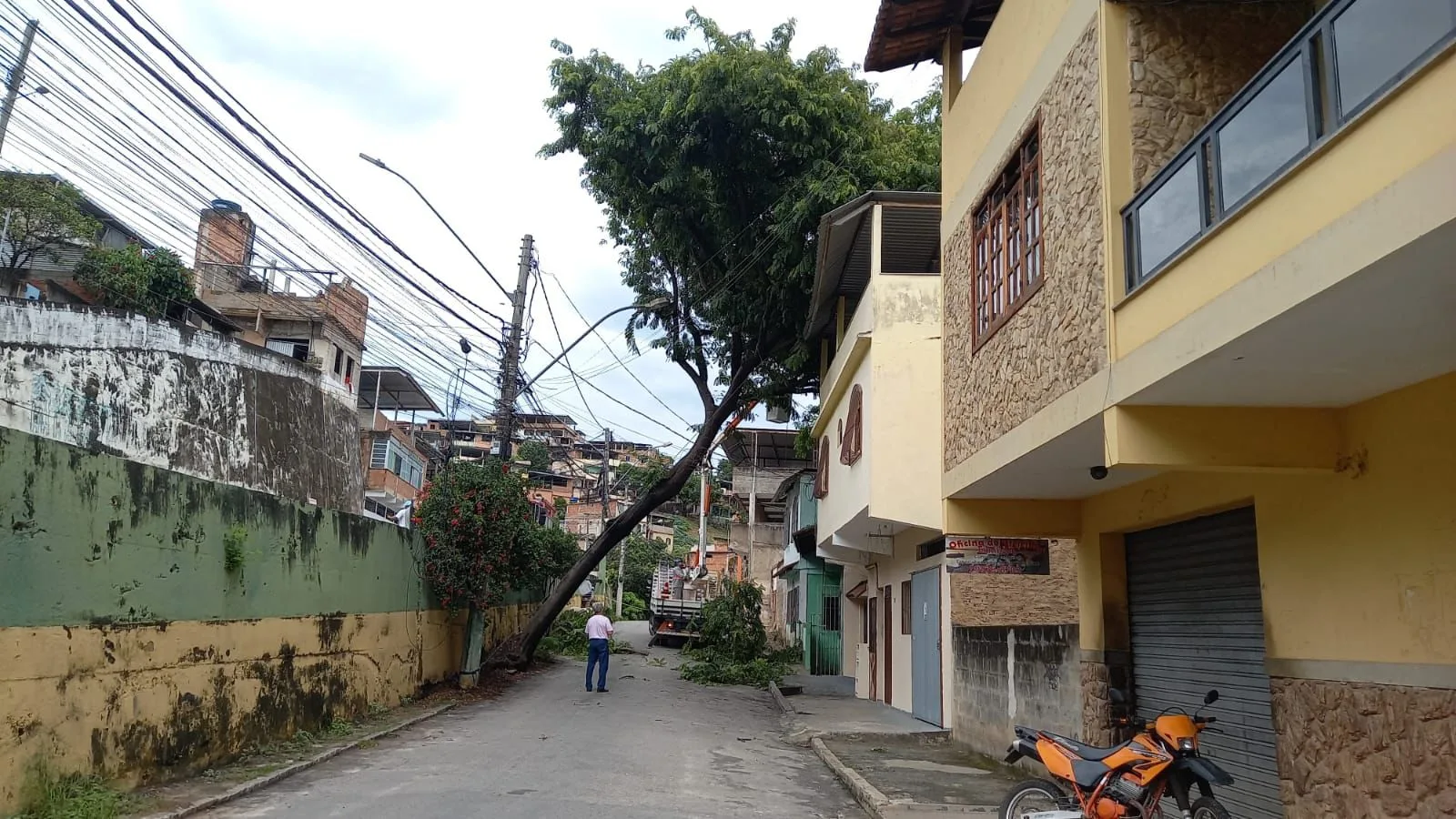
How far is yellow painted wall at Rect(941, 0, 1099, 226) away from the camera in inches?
319

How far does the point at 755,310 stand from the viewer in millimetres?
22859

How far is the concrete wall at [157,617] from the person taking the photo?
7.20 metres

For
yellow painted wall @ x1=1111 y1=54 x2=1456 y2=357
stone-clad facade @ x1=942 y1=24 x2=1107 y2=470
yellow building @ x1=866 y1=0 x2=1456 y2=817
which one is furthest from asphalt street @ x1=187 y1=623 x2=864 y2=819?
yellow painted wall @ x1=1111 y1=54 x2=1456 y2=357

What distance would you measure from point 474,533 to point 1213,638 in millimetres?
12758

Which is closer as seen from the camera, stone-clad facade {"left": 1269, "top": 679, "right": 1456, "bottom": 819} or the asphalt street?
stone-clad facade {"left": 1269, "top": 679, "right": 1456, "bottom": 819}

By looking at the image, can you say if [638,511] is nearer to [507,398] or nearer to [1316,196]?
[507,398]

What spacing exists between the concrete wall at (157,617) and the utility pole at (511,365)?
277 inches

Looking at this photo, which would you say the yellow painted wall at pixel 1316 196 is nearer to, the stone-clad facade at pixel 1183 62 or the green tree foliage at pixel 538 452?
the stone-clad facade at pixel 1183 62

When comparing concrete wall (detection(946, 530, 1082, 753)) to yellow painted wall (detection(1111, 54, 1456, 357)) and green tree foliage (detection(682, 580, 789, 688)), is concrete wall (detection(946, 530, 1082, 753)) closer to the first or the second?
yellow painted wall (detection(1111, 54, 1456, 357))

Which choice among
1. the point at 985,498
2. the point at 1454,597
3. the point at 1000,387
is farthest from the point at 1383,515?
the point at 985,498

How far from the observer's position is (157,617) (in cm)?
886

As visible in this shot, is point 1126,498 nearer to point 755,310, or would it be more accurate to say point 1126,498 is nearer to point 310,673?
point 310,673

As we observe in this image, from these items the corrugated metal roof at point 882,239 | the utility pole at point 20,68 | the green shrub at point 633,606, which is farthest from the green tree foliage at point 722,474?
the utility pole at point 20,68

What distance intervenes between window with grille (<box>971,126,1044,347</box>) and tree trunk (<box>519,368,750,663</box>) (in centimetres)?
1308
